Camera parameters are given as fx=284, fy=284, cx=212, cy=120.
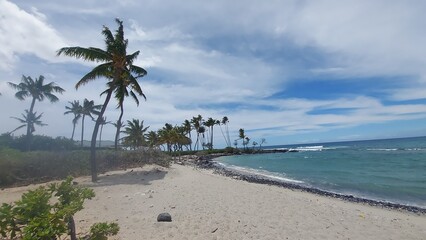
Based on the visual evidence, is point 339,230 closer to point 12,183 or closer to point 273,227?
point 273,227

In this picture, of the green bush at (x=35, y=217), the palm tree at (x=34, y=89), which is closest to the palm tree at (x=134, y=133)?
the palm tree at (x=34, y=89)

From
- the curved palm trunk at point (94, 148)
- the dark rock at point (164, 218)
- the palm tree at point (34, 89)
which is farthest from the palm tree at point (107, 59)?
the palm tree at point (34, 89)

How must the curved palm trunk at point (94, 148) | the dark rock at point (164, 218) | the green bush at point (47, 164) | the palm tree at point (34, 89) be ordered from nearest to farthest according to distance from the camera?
the dark rock at point (164, 218) < the curved palm trunk at point (94, 148) < the green bush at point (47, 164) < the palm tree at point (34, 89)

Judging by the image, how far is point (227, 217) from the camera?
9242mm

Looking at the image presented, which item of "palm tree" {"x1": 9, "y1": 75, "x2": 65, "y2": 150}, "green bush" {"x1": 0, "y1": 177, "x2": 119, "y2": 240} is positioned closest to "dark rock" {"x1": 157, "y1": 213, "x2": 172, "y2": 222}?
"green bush" {"x1": 0, "y1": 177, "x2": 119, "y2": 240}

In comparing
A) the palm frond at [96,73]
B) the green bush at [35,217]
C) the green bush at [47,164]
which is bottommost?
the green bush at [35,217]

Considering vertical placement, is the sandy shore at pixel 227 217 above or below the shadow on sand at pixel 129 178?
below

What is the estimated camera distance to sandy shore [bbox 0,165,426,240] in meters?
7.87

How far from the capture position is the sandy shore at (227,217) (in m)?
7.87

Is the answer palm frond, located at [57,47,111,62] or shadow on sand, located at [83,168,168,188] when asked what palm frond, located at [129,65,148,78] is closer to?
palm frond, located at [57,47,111,62]

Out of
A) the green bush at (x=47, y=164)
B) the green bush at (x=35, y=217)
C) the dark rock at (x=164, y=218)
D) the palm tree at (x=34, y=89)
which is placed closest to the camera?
the green bush at (x=35, y=217)

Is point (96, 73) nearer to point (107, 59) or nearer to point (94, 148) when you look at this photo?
point (107, 59)

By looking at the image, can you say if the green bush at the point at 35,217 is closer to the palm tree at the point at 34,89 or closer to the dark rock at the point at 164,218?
the dark rock at the point at 164,218

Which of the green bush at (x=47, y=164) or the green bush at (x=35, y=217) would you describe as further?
the green bush at (x=47, y=164)
